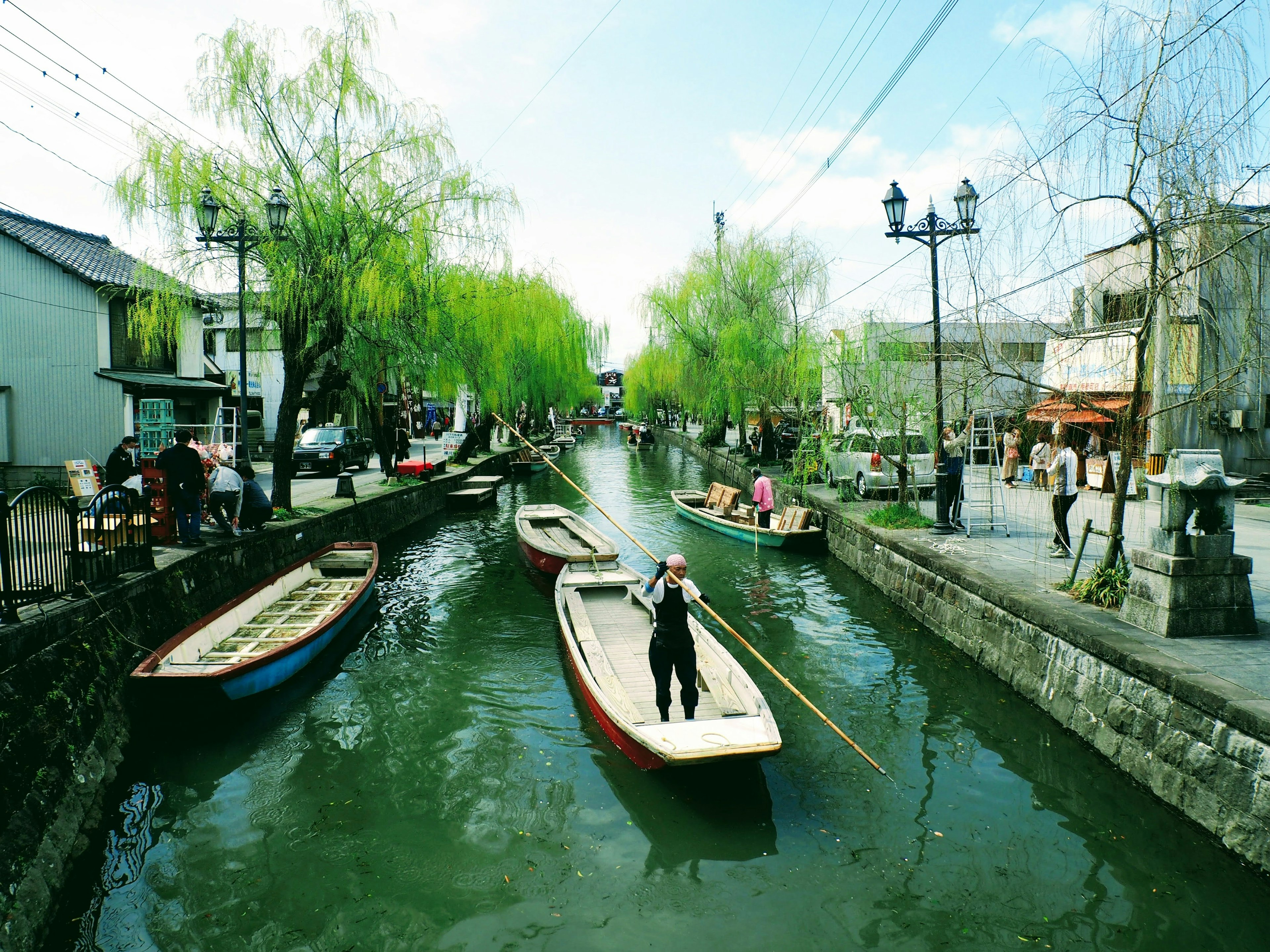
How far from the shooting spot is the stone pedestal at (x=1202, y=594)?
7.04 metres

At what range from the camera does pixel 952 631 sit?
10312 millimetres

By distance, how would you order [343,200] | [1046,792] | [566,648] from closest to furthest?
1. [1046,792]
2. [566,648]
3. [343,200]

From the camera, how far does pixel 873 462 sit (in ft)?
58.3

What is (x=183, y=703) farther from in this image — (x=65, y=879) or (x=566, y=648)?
(x=566, y=648)

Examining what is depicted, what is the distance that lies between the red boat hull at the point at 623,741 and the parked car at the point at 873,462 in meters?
10.6

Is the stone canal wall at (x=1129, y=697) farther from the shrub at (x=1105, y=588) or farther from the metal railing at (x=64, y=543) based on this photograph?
the metal railing at (x=64, y=543)

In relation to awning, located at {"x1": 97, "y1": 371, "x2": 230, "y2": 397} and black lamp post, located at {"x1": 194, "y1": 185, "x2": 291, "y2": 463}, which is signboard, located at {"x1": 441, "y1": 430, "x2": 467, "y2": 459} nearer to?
awning, located at {"x1": 97, "y1": 371, "x2": 230, "y2": 397}

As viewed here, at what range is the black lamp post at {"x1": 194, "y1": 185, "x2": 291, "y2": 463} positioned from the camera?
12.2 meters

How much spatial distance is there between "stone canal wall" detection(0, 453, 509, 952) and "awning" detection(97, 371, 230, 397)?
11.2m

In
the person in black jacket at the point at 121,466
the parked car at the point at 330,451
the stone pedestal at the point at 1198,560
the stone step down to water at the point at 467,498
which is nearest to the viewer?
the stone pedestal at the point at 1198,560

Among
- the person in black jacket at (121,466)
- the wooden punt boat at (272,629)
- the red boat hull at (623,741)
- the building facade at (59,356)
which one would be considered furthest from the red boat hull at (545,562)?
the building facade at (59,356)

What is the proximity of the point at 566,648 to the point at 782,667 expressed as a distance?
2.71 metres

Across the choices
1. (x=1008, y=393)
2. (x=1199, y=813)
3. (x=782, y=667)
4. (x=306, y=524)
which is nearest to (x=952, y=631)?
(x=782, y=667)

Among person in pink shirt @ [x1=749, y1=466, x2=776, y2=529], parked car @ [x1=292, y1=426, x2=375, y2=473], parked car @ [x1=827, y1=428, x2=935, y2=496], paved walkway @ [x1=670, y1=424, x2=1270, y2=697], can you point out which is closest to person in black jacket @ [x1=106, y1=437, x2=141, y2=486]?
parked car @ [x1=292, y1=426, x2=375, y2=473]
